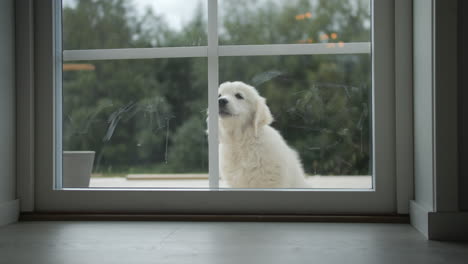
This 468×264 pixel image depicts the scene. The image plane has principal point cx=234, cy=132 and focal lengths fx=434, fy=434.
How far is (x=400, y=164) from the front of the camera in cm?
176

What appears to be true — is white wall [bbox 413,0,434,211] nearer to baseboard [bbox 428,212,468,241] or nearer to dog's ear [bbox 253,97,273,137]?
baseboard [bbox 428,212,468,241]

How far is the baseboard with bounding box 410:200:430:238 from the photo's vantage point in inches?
58.9

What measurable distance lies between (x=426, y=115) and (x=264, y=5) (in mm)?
883

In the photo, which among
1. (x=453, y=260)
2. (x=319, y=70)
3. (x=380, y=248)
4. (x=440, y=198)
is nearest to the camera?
(x=453, y=260)

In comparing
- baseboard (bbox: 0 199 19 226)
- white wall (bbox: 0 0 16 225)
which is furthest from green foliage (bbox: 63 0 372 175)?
baseboard (bbox: 0 199 19 226)

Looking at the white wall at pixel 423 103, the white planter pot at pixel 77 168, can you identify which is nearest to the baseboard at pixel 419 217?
the white wall at pixel 423 103

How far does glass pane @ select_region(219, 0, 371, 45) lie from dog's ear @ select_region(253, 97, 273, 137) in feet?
0.92

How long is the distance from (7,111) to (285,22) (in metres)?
1.27

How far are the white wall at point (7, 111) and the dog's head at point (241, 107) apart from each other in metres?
0.89

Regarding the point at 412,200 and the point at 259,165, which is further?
the point at 259,165

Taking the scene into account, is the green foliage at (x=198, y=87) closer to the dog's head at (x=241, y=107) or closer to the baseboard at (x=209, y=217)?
the dog's head at (x=241, y=107)

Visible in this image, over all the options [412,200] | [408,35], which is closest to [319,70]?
[408,35]

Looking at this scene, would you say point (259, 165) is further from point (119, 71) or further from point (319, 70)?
point (119, 71)

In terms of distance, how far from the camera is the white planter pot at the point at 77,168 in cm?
196
